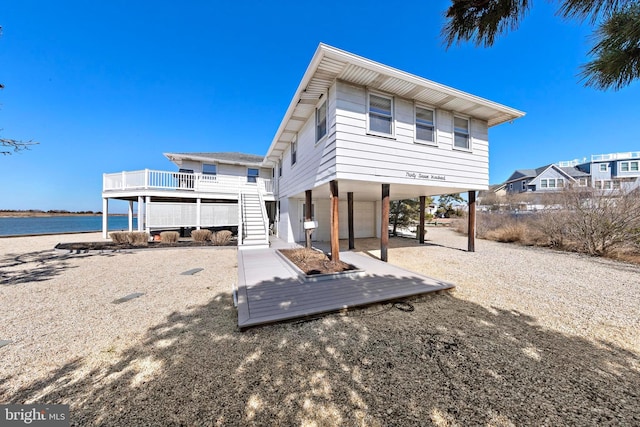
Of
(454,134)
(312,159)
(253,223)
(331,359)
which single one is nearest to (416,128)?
(454,134)

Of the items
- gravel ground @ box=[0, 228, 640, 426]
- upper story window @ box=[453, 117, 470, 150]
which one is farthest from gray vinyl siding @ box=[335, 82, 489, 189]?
gravel ground @ box=[0, 228, 640, 426]

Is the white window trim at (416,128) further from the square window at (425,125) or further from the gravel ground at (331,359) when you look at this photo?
the gravel ground at (331,359)

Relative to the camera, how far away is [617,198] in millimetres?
7812

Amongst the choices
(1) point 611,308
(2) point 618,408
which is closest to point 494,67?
(1) point 611,308

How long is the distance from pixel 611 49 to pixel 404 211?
13181 mm

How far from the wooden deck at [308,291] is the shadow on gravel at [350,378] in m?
0.28

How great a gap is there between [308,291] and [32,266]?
28.4ft

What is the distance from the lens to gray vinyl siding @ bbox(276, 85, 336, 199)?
19.4ft

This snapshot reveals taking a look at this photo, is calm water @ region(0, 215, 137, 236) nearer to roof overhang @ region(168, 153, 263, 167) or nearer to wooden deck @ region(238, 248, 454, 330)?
roof overhang @ region(168, 153, 263, 167)

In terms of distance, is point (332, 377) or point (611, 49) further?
point (611, 49)

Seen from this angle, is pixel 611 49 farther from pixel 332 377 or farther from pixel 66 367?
pixel 66 367

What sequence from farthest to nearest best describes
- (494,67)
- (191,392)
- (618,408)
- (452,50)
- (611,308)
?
(494,67), (611,308), (452,50), (191,392), (618,408)

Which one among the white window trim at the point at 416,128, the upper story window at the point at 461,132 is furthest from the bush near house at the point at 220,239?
the upper story window at the point at 461,132

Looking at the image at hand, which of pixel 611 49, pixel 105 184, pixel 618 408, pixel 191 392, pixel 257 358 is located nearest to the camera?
pixel 618 408
